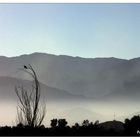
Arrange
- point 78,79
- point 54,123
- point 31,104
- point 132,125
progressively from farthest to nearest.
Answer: point 31,104
point 78,79
point 54,123
point 132,125

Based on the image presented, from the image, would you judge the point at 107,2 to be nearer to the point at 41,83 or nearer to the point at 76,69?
the point at 76,69

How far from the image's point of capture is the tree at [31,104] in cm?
671

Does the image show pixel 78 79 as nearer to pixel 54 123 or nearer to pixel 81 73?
pixel 81 73

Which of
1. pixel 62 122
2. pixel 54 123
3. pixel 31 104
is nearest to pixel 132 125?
pixel 62 122

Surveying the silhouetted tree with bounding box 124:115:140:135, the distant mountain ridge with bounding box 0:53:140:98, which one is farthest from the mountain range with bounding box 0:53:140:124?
the silhouetted tree with bounding box 124:115:140:135

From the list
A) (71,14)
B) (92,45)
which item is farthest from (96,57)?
(71,14)

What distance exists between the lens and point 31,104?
6852mm

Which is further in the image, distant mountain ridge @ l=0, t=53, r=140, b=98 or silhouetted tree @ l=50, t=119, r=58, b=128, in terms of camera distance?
distant mountain ridge @ l=0, t=53, r=140, b=98

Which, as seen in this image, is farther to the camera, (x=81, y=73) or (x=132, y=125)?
(x=81, y=73)

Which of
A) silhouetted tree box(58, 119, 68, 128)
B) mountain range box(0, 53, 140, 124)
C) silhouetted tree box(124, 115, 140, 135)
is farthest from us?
mountain range box(0, 53, 140, 124)

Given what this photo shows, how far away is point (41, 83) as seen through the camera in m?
6.71

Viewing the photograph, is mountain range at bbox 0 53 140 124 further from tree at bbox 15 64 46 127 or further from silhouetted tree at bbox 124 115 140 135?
silhouetted tree at bbox 124 115 140 135

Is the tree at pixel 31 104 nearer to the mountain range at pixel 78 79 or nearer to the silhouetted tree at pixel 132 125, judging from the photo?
the mountain range at pixel 78 79

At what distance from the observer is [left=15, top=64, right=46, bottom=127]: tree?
6.71 m
